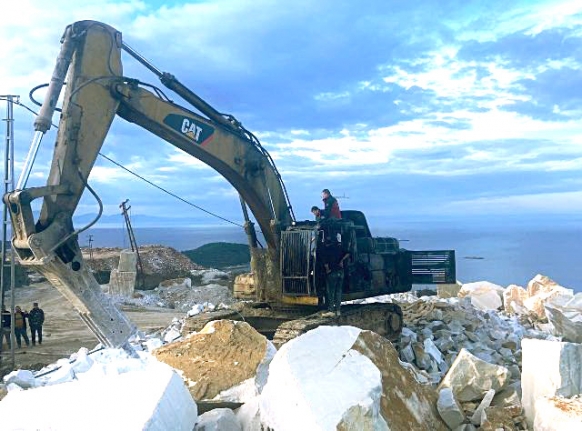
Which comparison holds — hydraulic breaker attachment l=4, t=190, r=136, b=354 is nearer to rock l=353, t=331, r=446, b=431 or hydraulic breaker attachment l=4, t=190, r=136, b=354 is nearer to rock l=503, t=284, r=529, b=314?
rock l=353, t=331, r=446, b=431

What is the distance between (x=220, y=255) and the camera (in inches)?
1713

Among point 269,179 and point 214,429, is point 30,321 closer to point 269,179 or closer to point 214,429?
point 269,179

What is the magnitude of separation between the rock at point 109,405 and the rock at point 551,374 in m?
2.66

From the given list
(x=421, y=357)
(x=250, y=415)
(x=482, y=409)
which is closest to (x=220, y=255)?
(x=421, y=357)

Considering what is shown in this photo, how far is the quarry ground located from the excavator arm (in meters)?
4.28

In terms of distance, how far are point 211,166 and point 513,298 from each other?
8061mm

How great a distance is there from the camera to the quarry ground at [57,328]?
37.0ft

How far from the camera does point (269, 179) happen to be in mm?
9562

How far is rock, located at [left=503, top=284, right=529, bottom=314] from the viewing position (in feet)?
42.4

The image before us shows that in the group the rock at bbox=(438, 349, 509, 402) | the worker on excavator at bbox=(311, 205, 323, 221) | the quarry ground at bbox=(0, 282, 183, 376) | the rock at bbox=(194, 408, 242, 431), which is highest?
the worker on excavator at bbox=(311, 205, 323, 221)

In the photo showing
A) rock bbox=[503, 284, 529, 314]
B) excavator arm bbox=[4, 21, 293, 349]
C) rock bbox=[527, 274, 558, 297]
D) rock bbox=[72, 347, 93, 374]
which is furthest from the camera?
rock bbox=[527, 274, 558, 297]

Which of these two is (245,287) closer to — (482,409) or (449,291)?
(482,409)

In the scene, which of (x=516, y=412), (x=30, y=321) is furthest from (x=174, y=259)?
(x=516, y=412)

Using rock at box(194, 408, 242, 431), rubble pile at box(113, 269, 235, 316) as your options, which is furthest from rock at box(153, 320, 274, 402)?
rubble pile at box(113, 269, 235, 316)
